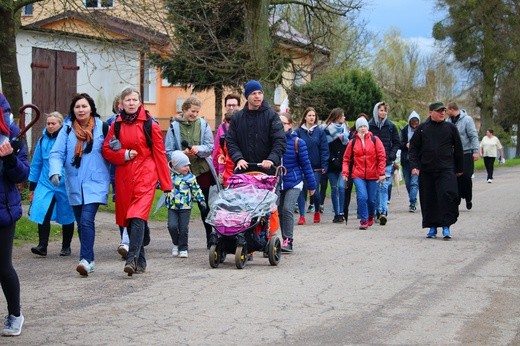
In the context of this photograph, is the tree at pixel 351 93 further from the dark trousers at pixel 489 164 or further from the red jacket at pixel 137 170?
the red jacket at pixel 137 170

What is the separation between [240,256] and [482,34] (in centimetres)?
5457

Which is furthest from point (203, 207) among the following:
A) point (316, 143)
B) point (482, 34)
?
point (482, 34)

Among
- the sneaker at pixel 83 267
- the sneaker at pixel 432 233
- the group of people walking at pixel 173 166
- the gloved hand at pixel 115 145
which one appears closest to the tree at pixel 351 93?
the group of people walking at pixel 173 166

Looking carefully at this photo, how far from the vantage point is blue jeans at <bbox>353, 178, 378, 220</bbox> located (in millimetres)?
17028

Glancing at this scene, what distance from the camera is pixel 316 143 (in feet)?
61.9

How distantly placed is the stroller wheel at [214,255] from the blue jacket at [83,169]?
1334mm

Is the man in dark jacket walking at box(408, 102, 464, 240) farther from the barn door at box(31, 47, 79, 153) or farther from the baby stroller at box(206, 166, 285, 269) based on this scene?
the barn door at box(31, 47, 79, 153)

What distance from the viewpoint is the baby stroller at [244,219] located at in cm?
1174

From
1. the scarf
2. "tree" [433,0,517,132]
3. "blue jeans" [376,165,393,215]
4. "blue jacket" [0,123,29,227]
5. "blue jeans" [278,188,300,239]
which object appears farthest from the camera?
"tree" [433,0,517,132]

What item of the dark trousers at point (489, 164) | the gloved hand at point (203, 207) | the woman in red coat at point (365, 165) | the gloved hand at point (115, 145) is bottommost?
the dark trousers at point (489, 164)

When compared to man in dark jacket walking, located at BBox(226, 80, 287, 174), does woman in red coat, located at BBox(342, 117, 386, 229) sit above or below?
below

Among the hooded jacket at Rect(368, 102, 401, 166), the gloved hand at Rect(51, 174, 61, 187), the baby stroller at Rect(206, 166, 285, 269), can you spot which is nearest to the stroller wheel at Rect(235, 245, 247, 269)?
the baby stroller at Rect(206, 166, 285, 269)

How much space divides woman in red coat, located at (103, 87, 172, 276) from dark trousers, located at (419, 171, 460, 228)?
17.5 feet

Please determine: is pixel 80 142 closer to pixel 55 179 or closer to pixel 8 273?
pixel 55 179
